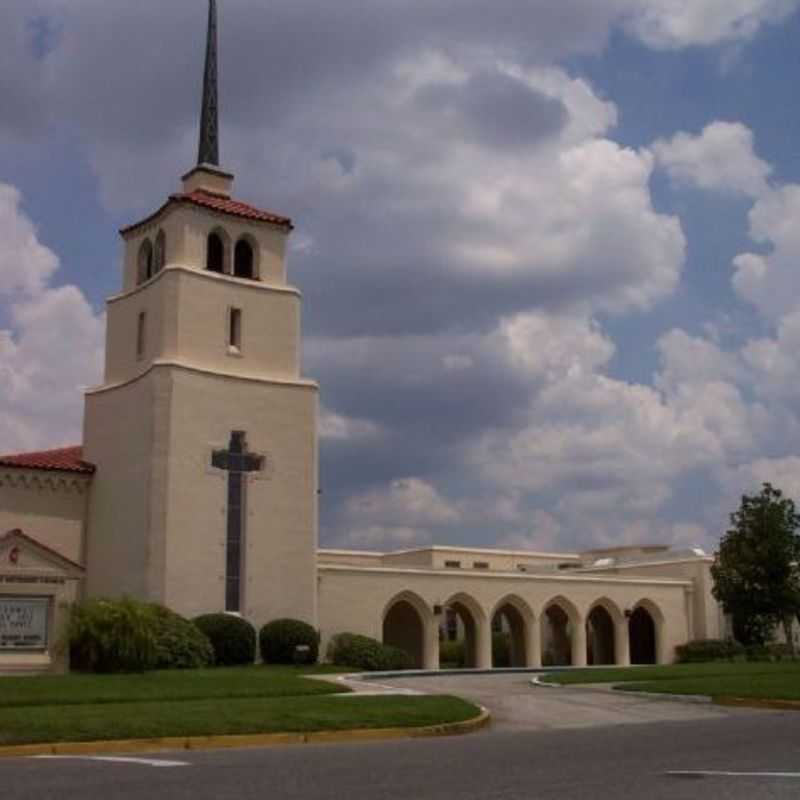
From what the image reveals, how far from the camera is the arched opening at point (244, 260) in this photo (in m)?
40.5

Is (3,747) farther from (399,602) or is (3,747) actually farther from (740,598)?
(740,598)

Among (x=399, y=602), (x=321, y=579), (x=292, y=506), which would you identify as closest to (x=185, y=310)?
(x=292, y=506)

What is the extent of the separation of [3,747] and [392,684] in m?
14.3

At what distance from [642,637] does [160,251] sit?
90.2ft

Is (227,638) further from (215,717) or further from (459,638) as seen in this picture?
(459,638)

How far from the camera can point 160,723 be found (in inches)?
702

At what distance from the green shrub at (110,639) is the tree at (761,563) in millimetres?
23645

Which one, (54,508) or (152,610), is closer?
(152,610)

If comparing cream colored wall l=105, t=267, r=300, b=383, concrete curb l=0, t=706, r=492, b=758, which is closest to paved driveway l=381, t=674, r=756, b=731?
concrete curb l=0, t=706, r=492, b=758

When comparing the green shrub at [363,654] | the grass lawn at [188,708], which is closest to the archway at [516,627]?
the green shrub at [363,654]

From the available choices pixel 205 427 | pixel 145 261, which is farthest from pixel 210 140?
pixel 205 427

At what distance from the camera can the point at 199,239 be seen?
39406mm

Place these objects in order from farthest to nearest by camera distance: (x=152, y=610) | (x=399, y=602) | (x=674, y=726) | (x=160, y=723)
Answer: (x=399, y=602) → (x=152, y=610) → (x=674, y=726) → (x=160, y=723)

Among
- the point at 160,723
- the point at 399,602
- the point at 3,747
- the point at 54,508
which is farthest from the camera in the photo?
the point at 399,602
